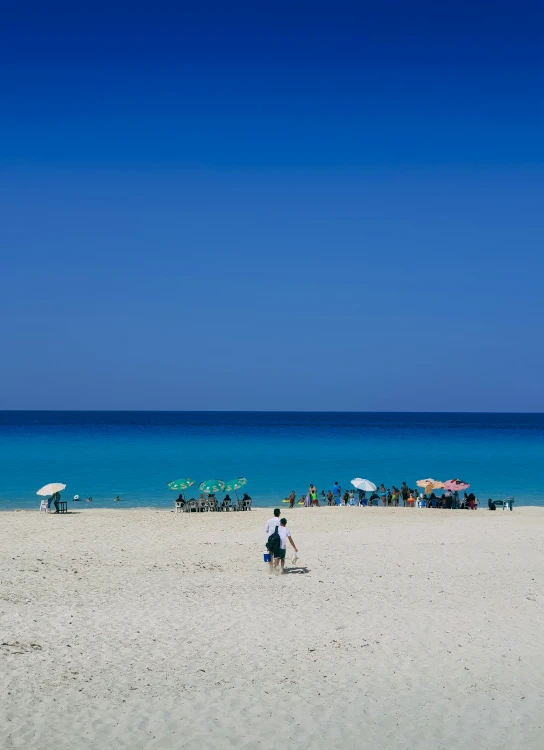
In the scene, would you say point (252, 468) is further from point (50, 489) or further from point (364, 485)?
point (50, 489)

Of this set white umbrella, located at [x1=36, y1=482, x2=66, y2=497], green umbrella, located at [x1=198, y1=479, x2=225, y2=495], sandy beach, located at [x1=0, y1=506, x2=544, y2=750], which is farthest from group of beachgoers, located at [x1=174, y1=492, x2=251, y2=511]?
sandy beach, located at [x1=0, y1=506, x2=544, y2=750]

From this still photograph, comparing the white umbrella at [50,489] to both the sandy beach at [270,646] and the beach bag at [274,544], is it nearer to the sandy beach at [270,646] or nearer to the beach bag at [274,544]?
the sandy beach at [270,646]

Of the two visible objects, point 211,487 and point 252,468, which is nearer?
point 211,487

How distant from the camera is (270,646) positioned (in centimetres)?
1109

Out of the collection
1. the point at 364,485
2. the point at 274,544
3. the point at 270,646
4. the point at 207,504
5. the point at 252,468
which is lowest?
the point at 252,468

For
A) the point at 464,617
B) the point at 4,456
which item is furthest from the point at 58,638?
the point at 4,456

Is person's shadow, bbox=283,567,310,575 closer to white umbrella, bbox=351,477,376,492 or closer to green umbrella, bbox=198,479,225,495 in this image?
green umbrella, bbox=198,479,225,495

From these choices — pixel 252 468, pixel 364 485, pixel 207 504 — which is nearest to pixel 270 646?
pixel 207 504

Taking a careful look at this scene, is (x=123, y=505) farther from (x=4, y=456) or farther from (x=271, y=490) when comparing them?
(x=4, y=456)

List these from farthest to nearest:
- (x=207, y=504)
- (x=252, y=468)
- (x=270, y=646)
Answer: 1. (x=252, y=468)
2. (x=207, y=504)
3. (x=270, y=646)

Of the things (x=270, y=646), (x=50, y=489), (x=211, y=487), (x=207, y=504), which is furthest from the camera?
(x=207, y=504)

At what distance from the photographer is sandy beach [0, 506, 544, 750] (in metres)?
8.33

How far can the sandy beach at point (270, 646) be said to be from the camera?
8.33 m

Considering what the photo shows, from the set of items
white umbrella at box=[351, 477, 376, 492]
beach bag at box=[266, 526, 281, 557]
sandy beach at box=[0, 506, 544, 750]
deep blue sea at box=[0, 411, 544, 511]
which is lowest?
deep blue sea at box=[0, 411, 544, 511]
